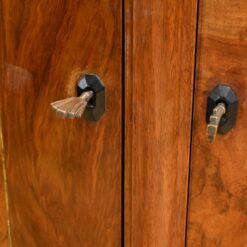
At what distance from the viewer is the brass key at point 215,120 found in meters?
0.56

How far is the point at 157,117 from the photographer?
0.61 meters

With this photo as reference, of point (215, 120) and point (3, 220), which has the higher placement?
point (215, 120)

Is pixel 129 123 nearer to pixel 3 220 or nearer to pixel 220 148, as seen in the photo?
pixel 220 148

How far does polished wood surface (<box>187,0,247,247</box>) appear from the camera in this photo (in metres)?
0.58

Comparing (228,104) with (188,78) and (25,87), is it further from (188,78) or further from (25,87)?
(25,87)

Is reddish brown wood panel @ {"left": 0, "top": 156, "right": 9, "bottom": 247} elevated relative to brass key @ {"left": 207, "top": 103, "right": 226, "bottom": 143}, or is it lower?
lower

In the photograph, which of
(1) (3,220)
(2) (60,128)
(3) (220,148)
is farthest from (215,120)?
(1) (3,220)

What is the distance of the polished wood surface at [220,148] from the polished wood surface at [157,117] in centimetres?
1

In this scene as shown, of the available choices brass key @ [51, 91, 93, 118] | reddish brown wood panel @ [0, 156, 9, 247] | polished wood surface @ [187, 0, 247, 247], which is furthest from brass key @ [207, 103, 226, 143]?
reddish brown wood panel @ [0, 156, 9, 247]

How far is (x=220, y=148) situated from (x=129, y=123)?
0.12 metres

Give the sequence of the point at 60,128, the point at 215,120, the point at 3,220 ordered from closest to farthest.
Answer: the point at 215,120
the point at 60,128
the point at 3,220

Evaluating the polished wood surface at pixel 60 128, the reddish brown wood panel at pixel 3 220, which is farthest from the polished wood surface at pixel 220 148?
the reddish brown wood panel at pixel 3 220

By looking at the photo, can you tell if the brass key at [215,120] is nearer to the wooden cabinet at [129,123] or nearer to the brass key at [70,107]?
the wooden cabinet at [129,123]

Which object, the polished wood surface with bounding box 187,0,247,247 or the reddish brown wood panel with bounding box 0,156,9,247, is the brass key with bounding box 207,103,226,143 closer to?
the polished wood surface with bounding box 187,0,247,247
